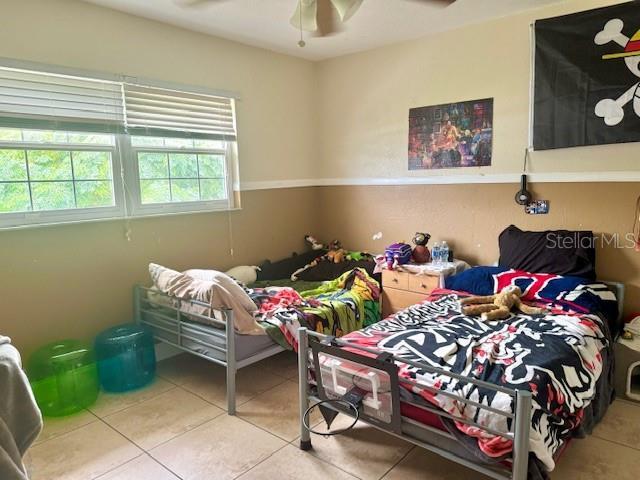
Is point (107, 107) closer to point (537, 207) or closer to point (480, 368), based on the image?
point (480, 368)

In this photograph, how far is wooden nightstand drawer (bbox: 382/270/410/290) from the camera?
3529 mm

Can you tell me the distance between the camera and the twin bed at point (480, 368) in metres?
1.69

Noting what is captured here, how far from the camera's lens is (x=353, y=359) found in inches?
76.9

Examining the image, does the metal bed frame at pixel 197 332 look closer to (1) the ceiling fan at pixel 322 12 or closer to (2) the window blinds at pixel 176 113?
(2) the window blinds at pixel 176 113

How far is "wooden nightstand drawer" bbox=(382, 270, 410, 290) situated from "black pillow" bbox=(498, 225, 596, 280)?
705mm

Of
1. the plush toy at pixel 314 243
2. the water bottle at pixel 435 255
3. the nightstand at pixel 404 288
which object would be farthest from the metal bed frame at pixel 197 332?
the plush toy at pixel 314 243

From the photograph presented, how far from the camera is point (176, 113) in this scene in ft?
11.0

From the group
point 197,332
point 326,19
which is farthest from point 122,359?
point 326,19

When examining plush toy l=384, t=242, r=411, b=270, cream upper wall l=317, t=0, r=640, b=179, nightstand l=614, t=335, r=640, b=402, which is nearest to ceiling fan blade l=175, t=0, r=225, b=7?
cream upper wall l=317, t=0, r=640, b=179

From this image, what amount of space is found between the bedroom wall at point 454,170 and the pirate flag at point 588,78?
0.09 m

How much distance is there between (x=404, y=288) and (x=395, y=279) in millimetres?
101

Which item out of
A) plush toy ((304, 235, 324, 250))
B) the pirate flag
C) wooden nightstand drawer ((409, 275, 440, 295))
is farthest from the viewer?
plush toy ((304, 235, 324, 250))

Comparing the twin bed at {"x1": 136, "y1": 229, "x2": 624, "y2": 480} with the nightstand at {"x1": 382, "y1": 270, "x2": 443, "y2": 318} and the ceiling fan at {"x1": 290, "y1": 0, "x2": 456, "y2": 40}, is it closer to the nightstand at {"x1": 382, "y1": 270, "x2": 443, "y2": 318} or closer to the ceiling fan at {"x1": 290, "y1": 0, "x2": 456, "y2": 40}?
the nightstand at {"x1": 382, "y1": 270, "x2": 443, "y2": 318}

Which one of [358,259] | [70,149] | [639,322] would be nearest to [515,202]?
[639,322]
